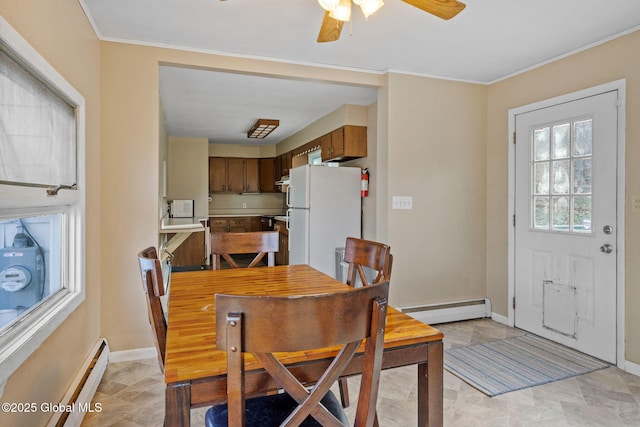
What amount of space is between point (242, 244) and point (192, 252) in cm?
387

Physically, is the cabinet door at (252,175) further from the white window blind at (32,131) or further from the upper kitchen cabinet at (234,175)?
the white window blind at (32,131)

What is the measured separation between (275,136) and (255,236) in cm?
454

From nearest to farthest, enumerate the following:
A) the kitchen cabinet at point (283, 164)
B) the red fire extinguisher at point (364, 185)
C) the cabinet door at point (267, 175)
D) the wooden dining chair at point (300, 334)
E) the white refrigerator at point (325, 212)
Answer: the wooden dining chair at point (300, 334)
the white refrigerator at point (325, 212)
the red fire extinguisher at point (364, 185)
the kitchen cabinet at point (283, 164)
the cabinet door at point (267, 175)

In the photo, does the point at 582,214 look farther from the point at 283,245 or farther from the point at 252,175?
the point at 252,175

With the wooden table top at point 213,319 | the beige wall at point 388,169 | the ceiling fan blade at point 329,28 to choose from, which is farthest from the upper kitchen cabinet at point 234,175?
the ceiling fan blade at point 329,28

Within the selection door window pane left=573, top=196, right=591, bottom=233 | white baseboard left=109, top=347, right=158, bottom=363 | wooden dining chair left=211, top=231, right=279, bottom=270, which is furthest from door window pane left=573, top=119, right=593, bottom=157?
white baseboard left=109, top=347, right=158, bottom=363

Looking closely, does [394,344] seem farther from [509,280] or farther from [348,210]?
[348,210]

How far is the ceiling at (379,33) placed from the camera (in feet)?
7.20

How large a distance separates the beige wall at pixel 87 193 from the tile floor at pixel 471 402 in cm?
30

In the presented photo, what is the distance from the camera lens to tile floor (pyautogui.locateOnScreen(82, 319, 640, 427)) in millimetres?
1927

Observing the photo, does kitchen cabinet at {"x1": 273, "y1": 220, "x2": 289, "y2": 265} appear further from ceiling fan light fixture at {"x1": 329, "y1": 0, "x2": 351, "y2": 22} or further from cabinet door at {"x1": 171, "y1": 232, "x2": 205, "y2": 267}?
ceiling fan light fixture at {"x1": 329, "y1": 0, "x2": 351, "y2": 22}

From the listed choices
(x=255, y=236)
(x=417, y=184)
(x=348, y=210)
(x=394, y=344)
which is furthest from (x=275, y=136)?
(x=394, y=344)

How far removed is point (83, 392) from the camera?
197 cm

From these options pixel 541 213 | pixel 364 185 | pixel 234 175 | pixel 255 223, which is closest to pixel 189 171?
pixel 234 175
